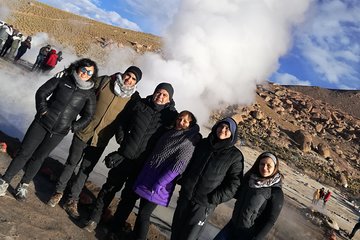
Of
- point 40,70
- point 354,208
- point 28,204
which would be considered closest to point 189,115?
point 28,204

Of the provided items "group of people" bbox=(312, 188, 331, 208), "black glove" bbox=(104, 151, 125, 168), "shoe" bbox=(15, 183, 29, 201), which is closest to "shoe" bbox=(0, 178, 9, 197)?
"shoe" bbox=(15, 183, 29, 201)

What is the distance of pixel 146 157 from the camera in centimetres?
425

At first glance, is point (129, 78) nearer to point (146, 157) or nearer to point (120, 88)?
point (120, 88)

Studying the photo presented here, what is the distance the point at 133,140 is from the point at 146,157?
0.23m

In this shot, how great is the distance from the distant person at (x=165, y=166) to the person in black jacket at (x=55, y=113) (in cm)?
87

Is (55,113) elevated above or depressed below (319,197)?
below

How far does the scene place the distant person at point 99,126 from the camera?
433 centimetres

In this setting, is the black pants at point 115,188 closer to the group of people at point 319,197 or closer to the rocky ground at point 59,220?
the rocky ground at point 59,220

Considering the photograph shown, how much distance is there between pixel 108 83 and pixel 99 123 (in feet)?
1.45

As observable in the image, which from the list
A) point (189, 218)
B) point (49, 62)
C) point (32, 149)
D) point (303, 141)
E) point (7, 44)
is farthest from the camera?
point (303, 141)

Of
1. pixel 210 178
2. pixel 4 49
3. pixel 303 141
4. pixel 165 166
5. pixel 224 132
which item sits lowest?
pixel 4 49

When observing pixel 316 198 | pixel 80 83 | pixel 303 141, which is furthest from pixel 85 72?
pixel 303 141

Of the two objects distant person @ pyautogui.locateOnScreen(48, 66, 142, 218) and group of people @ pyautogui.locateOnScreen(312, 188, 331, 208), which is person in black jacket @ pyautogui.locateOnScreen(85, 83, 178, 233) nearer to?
distant person @ pyautogui.locateOnScreen(48, 66, 142, 218)

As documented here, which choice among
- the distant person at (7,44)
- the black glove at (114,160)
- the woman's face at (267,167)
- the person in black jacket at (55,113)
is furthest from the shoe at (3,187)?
the distant person at (7,44)
